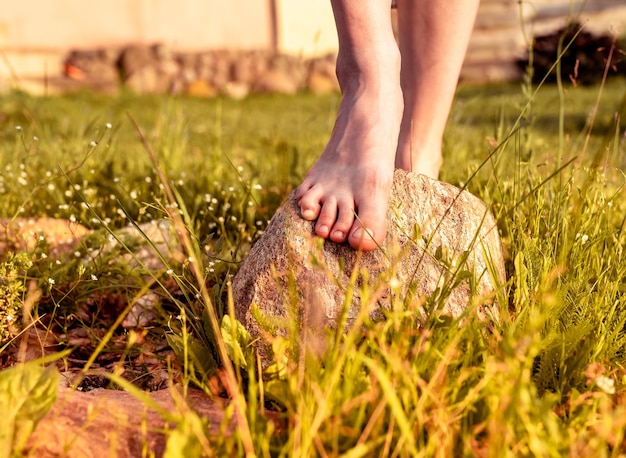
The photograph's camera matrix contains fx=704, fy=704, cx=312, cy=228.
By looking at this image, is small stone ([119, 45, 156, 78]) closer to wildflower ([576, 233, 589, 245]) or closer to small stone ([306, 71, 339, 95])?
small stone ([306, 71, 339, 95])

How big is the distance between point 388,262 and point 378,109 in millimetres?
441

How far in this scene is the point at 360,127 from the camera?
177 cm

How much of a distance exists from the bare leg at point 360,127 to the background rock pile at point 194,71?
9281mm

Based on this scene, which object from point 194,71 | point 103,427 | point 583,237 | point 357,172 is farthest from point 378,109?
point 194,71

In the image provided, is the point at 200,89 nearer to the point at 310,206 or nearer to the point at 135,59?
the point at 135,59

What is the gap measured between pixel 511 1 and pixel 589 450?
41.0 ft

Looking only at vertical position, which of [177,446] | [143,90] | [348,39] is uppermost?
[348,39]

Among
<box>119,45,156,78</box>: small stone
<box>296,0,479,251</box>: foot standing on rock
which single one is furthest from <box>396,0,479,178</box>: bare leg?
<box>119,45,156,78</box>: small stone

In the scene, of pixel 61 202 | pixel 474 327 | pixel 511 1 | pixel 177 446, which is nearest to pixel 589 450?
pixel 474 327

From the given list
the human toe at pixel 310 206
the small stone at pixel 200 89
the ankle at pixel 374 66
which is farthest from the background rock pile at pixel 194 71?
the human toe at pixel 310 206

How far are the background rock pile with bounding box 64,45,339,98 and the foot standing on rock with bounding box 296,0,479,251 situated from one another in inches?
354

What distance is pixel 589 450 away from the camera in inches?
38.3

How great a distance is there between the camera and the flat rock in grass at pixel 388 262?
148 cm

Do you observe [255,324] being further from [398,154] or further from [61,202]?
[61,202]
